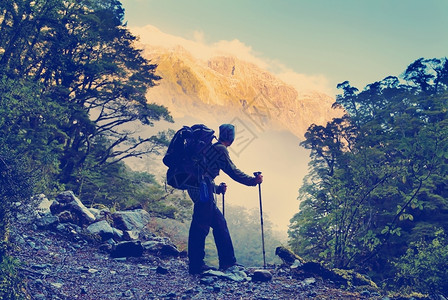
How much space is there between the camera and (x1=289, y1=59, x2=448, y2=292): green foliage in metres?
6.44

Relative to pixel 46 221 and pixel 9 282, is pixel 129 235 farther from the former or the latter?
pixel 9 282

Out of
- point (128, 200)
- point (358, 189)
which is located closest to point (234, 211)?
point (128, 200)

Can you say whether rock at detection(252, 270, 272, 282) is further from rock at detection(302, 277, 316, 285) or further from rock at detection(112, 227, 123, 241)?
rock at detection(112, 227, 123, 241)

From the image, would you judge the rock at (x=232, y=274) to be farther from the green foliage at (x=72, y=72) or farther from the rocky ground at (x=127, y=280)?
the green foliage at (x=72, y=72)

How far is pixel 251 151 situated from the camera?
196 metres

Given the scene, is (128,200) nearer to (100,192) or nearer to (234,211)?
(100,192)

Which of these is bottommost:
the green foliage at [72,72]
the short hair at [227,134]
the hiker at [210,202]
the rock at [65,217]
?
the rock at [65,217]

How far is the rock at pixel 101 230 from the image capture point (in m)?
7.85

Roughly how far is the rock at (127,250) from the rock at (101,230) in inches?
37.0

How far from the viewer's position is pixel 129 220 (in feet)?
31.2

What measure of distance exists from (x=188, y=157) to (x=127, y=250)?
2720 millimetres

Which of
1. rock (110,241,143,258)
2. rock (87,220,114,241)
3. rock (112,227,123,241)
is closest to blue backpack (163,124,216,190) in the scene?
rock (110,241,143,258)

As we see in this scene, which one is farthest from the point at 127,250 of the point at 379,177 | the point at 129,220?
the point at 379,177

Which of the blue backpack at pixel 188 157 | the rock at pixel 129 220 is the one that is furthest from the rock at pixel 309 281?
the rock at pixel 129 220
